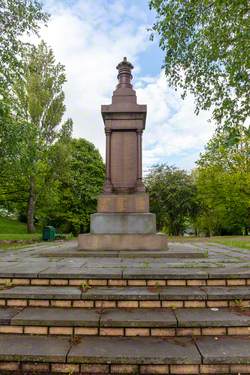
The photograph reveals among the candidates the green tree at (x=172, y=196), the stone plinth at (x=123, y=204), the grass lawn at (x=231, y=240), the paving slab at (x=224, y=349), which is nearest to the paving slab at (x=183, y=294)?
the paving slab at (x=224, y=349)

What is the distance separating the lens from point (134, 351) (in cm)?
283

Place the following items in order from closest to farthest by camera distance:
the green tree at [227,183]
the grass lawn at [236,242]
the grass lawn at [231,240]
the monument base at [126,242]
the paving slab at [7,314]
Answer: the paving slab at [7,314] < the monument base at [126,242] < the grass lawn at [236,242] < the grass lawn at [231,240] < the green tree at [227,183]

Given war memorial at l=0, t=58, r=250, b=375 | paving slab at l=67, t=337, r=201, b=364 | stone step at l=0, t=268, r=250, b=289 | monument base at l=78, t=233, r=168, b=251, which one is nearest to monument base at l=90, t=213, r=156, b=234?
monument base at l=78, t=233, r=168, b=251

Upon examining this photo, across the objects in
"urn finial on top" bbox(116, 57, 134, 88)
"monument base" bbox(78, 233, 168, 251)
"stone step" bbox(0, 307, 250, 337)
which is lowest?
"stone step" bbox(0, 307, 250, 337)

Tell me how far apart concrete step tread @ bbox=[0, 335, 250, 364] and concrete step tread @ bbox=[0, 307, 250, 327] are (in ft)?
0.51

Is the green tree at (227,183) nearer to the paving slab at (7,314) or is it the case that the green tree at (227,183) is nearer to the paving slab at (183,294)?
the paving slab at (183,294)

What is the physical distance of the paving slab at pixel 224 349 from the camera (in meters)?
2.68

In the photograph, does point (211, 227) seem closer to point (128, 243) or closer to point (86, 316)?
point (128, 243)

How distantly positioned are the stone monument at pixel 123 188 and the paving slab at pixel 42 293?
3.35 m

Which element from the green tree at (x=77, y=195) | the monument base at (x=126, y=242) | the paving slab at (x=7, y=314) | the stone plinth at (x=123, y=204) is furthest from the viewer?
the green tree at (x=77, y=195)

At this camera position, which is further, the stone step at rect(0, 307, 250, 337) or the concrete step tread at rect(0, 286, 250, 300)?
the concrete step tread at rect(0, 286, 250, 300)

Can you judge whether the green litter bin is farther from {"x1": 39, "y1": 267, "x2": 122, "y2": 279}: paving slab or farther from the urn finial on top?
Answer: {"x1": 39, "y1": 267, "x2": 122, "y2": 279}: paving slab

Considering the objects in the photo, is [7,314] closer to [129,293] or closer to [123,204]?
[129,293]

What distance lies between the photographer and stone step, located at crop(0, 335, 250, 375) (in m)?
2.68
